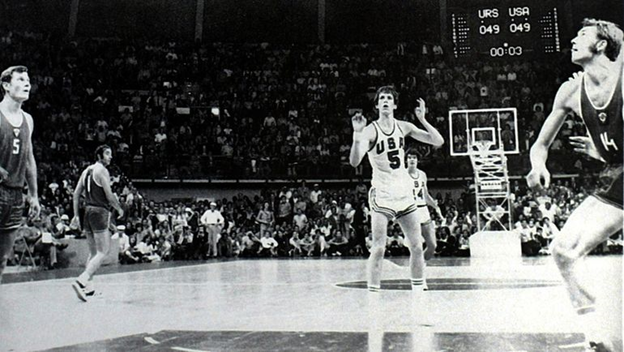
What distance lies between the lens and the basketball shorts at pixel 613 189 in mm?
3338

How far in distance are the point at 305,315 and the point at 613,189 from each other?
2312 mm

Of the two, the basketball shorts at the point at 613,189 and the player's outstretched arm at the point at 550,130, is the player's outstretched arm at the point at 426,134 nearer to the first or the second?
the player's outstretched arm at the point at 550,130

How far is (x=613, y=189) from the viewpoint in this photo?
3.37 meters

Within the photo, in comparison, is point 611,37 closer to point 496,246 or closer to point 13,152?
point 13,152

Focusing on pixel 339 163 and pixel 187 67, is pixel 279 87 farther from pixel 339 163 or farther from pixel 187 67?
pixel 339 163

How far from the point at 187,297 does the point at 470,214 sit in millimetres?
5647

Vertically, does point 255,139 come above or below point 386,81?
below

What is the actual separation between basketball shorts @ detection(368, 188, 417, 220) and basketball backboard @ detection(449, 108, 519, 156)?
3.04 m

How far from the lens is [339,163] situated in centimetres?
1088

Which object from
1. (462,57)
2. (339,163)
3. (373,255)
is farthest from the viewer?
(339,163)

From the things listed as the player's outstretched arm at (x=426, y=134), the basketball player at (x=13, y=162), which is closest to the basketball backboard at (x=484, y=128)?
the player's outstretched arm at (x=426, y=134)

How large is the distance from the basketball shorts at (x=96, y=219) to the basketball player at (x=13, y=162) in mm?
1023

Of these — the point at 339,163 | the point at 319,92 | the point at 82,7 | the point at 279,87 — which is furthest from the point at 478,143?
the point at 82,7

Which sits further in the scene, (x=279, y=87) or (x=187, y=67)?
(x=279, y=87)
